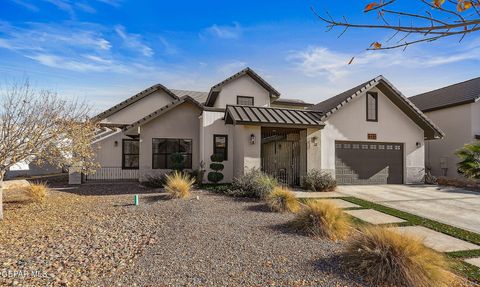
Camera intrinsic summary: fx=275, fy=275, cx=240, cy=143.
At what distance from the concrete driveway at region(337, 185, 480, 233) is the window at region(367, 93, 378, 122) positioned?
14.2 ft

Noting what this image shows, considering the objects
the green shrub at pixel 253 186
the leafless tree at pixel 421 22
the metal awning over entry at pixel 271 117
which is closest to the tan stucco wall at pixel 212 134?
the metal awning over entry at pixel 271 117

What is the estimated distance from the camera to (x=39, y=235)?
6.43 meters

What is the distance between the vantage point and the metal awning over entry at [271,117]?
13.2 m

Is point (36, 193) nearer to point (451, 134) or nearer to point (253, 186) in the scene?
point (253, 186)

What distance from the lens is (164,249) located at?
5312mm

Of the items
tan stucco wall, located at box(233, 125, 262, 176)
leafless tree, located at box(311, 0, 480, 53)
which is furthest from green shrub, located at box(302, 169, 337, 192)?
leafless tree, located at box(311, 0, 480, 53)

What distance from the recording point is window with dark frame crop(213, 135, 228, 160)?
15469 millimetres

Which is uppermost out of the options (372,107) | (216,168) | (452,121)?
(372,107)

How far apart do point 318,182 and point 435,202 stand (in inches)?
182

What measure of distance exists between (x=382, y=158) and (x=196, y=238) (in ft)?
46.1

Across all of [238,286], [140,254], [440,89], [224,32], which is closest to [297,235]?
[238,286]

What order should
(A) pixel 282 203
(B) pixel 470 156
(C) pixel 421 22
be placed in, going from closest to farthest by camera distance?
(C) pixel 421 22
(A) pixel 282 203
(B) pixel 470 156

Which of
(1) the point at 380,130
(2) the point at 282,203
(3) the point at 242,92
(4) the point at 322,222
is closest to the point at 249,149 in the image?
(2) the point at 282,203

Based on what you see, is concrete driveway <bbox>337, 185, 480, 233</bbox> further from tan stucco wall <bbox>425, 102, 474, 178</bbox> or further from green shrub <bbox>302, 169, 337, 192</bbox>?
tan stucco wall <bbox>425, 102, 474, 178</bbox>
